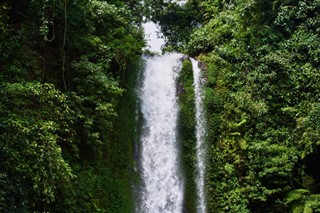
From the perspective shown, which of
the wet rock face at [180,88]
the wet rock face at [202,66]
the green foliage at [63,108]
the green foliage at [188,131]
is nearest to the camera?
the green foliage at [63,108]

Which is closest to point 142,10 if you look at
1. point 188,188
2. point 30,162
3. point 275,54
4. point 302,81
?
point 275,54

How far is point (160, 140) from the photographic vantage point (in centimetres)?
1223

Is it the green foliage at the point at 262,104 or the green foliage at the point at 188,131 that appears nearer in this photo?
the green foliage at the point at 262,104

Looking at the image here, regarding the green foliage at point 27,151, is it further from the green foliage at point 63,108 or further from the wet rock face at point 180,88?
the wet rock face at point 180,88

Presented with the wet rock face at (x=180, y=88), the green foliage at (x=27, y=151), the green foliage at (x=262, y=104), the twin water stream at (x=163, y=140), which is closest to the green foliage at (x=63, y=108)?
the green foliage at (x=27, y=151)

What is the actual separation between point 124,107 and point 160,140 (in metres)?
1.57

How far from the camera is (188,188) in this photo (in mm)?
11375

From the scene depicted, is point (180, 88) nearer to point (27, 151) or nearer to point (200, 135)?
point (200, 135)

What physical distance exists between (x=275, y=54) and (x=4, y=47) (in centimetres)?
902

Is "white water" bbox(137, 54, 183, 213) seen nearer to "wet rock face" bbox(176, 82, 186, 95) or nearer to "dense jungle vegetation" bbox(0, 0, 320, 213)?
"wet rock face" bbox(176, 82, 186, 95)

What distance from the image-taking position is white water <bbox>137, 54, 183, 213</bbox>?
1091 cm

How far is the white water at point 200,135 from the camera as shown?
37.1 feet

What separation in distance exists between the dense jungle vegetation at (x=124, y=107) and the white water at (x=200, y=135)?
0.68ft

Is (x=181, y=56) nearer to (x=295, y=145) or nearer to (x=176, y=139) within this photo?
(x=176, y=139)
